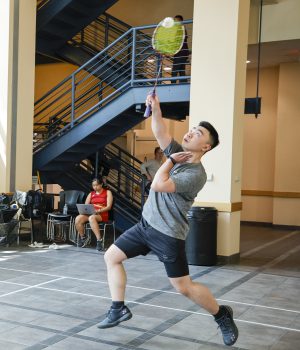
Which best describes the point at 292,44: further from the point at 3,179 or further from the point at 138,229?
A: the point at 138,229

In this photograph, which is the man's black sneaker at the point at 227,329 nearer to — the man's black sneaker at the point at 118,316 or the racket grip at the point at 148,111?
the man's black sneaker at the point at 118,316

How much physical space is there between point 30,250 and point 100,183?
5.39 feet

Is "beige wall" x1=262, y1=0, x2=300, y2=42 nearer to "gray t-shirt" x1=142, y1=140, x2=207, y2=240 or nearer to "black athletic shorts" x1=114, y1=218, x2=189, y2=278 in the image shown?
"gray t-shirt" x1=142, y1=140, x2=207, y2=240

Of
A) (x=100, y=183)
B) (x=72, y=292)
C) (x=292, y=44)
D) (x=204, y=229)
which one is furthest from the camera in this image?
(x=292, y=44)

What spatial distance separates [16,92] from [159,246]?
21.3 feet

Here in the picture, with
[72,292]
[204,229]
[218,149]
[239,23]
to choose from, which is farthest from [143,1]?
[72,292]

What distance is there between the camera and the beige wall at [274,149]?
12.3 metres

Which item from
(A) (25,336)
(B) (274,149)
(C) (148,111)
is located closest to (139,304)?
(A) (25,336)

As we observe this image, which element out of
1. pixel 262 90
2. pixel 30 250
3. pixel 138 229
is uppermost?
pixel 262 90

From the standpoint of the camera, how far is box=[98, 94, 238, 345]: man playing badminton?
11.9ft

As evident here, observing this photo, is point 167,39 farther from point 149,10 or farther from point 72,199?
point 149,10

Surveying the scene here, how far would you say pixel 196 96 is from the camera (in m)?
7.57

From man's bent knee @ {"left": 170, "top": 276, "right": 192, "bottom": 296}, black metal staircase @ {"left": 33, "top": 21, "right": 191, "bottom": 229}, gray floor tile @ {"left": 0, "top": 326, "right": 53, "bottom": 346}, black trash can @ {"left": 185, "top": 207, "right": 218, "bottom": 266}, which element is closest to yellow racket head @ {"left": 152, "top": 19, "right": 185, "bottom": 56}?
man's bent knee @ {"left": 170, "top": 276, "right": 192, "bottom": 296}

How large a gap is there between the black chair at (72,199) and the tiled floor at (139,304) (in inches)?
54.9
